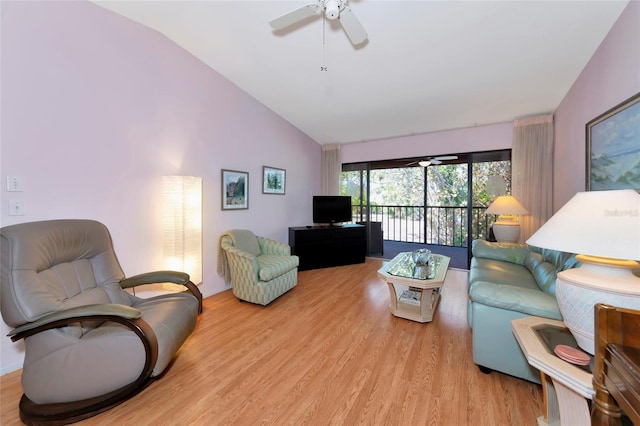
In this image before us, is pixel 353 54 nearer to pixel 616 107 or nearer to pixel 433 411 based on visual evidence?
pixel 616 107

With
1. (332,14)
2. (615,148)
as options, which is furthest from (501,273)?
(332,14)

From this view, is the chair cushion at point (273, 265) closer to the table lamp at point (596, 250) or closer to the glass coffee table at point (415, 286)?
the glass coffee table at point (415, 286)

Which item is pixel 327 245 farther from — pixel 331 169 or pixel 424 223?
pixel 424 223

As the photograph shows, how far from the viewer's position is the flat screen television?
4.47 m

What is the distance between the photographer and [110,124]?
2.06 metres

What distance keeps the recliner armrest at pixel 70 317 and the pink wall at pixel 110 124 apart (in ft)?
2.52

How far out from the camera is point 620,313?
750mm

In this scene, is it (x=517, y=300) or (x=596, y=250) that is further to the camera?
(x=517, y=300)

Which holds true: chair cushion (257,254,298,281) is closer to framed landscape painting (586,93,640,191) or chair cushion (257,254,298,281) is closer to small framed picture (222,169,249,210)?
small framed picture (222,169,249,210)

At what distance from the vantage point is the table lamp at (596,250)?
97cm

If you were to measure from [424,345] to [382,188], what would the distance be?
4.70m

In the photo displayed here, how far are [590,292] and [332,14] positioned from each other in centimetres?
203

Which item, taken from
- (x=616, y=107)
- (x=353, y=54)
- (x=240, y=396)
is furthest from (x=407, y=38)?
(x=240, y=396)

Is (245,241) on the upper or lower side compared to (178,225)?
lower
